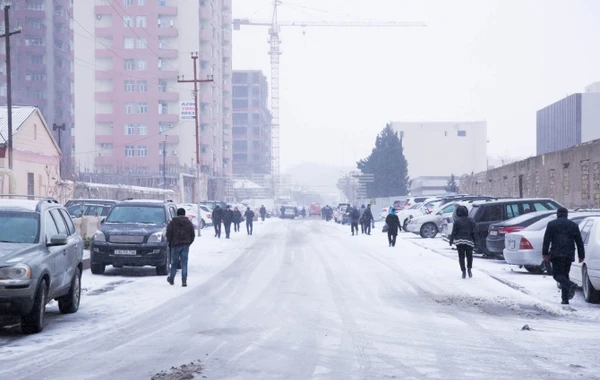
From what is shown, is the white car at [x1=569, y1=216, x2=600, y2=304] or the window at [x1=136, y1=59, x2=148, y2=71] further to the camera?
the window at [x1=136, y1=59, x2=148, y2=71]

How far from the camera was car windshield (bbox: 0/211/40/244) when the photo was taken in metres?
11.7

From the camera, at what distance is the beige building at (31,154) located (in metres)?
41.6

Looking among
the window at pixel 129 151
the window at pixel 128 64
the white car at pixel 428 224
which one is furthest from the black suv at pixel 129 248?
the window at pixel 128 64

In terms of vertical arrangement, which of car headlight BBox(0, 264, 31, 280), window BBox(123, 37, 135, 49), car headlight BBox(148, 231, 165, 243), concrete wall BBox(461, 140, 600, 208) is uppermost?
window BBox(123, 37, 135, 49)

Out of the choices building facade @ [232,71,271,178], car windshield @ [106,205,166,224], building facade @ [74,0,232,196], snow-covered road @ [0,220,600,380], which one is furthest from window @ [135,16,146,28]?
snow-covered road @ [0,220,600,380]

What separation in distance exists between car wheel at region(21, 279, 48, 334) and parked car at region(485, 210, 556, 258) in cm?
1427

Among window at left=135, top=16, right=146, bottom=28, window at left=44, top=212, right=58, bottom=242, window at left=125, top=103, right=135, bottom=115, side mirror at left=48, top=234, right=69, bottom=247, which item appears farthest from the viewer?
window at left=125, top=103, right=135, bottom=115

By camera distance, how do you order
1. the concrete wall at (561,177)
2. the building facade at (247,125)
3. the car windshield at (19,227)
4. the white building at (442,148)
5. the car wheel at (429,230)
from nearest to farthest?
1. the car windshield at (19,227)
2. the concrete wall at (561,177)
3. the car wheel at (429,230)
4. the white building at (442,148)
5. the building facade at (247,125)

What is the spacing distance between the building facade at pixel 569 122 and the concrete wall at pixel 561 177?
80.4ft

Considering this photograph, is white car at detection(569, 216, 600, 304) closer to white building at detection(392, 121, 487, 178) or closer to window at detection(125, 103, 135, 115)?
window at detection(125, 103, 135, 115)

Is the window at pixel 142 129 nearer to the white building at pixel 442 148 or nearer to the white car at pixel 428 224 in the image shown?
the white building at pixel 442 148

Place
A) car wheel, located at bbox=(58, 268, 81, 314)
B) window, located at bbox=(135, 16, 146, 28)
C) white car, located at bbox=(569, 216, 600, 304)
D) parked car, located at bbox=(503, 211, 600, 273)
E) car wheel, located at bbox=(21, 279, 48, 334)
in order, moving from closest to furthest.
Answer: car wheel, located at bbox=(21, 279, 48, 334)
car wheel, located at bbox=(58, 268, 81, 314)
white car, located at bbox=(569, 216, 600, 304)
parked car, located at bbox=(503, 211, 600, 273)
window, located at bbox=(135, 16, 146, 28)

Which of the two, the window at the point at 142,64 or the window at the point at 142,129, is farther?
the window at the point at 142,129

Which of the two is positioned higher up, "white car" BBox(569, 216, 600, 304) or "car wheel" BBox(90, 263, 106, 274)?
"white car" BBox(569, 216, 600, 304)
